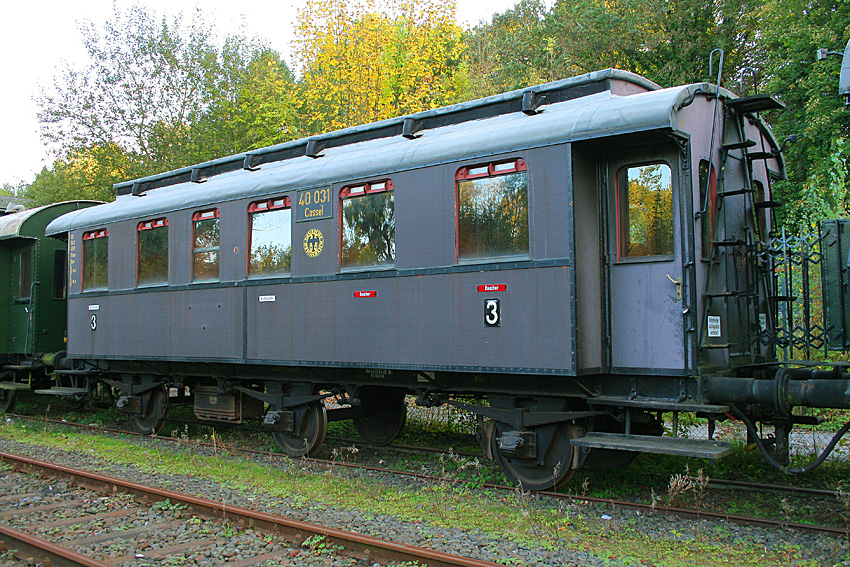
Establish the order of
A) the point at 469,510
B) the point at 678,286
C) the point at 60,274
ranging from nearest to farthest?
the point at 678,286
the point at 469,510
the point at 60,274

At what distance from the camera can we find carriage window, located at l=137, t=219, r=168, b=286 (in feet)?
33.5

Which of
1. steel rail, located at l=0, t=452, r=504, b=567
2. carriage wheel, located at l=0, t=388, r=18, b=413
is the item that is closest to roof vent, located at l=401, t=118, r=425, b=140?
steel rail, located at l=0, t=452, r=504, b=567

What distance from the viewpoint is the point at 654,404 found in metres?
5.92

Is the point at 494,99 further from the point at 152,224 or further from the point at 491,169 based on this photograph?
the point at 152,224

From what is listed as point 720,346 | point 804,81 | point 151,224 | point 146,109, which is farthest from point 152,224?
point 804,81

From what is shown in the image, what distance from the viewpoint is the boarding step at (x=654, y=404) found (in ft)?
18.5

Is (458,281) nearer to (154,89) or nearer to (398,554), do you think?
(398,554)

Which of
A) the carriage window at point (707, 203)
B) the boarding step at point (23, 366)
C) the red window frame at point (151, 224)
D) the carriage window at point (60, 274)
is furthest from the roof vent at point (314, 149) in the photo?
the boarding step at point (23, 366)

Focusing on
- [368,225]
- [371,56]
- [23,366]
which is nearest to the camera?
[368,225]

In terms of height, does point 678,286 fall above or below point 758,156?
below

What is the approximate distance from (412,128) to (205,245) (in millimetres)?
3426

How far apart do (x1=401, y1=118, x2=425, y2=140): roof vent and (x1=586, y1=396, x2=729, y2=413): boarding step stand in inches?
142

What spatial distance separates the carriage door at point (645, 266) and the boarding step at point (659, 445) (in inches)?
22.9

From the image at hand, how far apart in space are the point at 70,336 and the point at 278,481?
652cm
